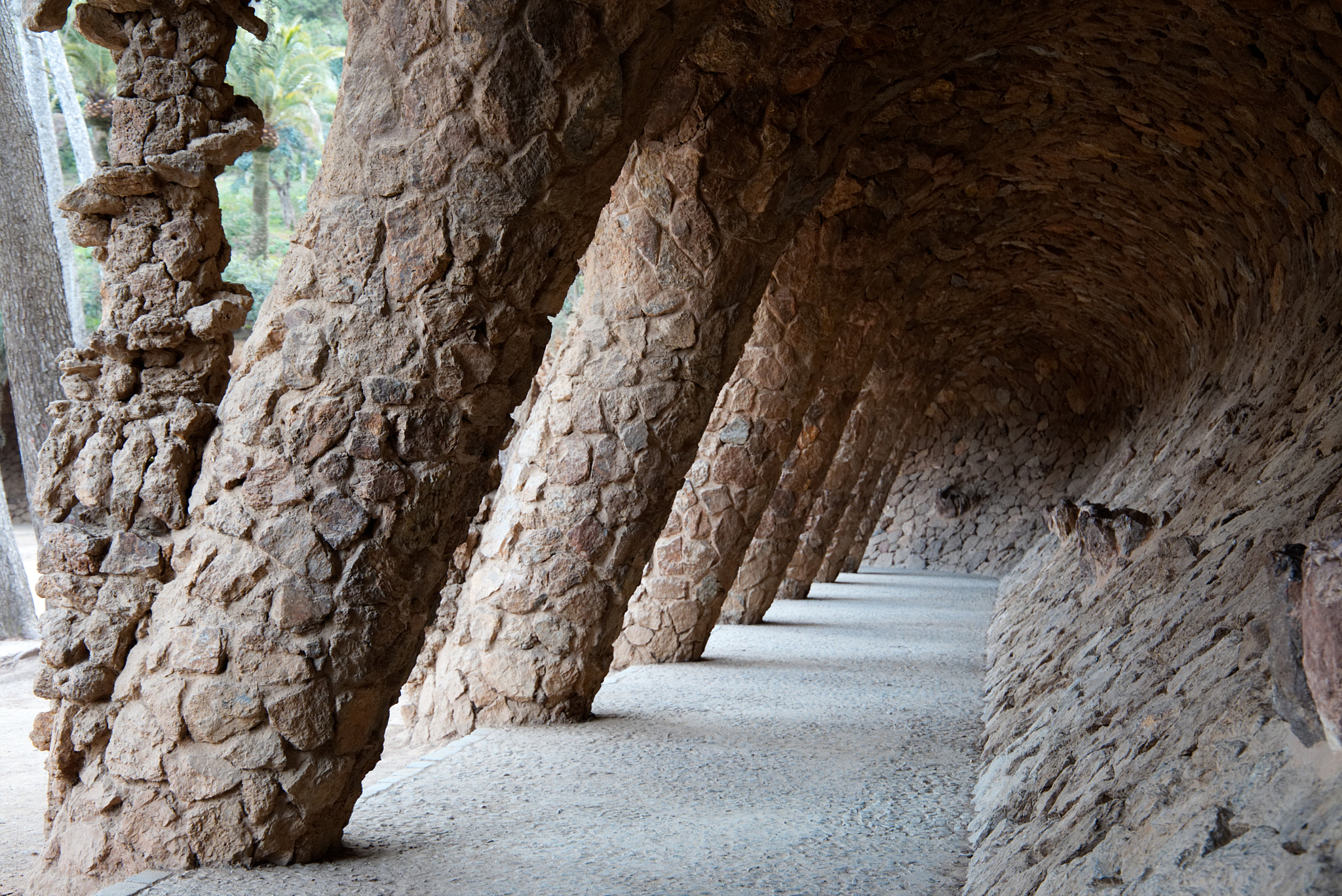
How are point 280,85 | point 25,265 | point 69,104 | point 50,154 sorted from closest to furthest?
point 25,265
point 50,154
point 69,104
point 280,85

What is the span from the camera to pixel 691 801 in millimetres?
3557

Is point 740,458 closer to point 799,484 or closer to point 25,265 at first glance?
point 799,484

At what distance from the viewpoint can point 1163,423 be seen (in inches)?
371

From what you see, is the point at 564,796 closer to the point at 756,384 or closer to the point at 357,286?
the point at 357,286

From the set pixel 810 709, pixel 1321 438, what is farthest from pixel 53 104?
pixel 1321 438

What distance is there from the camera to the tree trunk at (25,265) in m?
7.02

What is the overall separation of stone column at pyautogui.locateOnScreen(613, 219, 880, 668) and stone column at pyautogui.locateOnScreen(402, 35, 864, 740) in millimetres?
1581

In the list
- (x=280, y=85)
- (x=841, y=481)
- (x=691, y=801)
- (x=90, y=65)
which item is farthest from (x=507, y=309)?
(x=280, y=85)

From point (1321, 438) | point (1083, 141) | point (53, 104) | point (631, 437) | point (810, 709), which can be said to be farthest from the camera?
point (53, 104)

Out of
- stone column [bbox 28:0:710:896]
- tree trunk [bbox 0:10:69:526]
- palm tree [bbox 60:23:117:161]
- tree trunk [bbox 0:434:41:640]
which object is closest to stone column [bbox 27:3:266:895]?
stone column [bbox 28:0:710:896]

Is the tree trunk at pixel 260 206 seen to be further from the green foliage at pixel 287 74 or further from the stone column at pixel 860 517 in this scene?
the stone column at pixel 860 517

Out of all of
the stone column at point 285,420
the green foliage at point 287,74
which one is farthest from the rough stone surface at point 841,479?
the green foliage at point 287,74

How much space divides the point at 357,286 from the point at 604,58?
843 millimetres

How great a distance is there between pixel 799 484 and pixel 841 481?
8.11 ft
